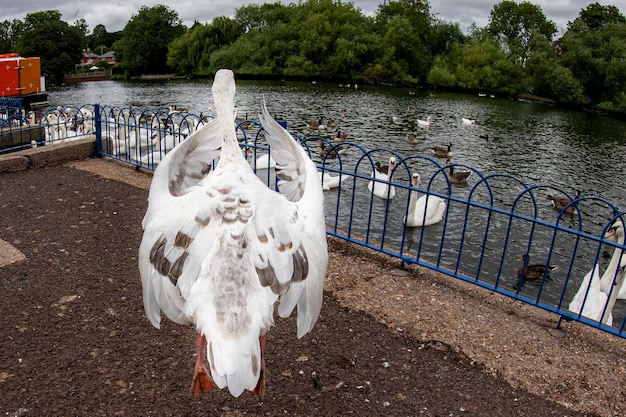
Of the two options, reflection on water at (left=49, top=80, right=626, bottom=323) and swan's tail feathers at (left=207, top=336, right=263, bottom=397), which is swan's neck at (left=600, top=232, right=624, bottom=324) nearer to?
reflection on water at (left=49, top=80, right=626, bottom=323)

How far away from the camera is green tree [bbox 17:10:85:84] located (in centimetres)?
6059

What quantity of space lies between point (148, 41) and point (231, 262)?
81.2m

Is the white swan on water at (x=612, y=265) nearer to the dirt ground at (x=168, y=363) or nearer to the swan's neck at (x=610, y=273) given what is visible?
the swan's neck at (x=610, y=273)

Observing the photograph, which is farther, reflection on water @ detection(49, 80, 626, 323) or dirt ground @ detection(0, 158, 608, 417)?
reflection on water @ detection(49, 80, 626, 323)

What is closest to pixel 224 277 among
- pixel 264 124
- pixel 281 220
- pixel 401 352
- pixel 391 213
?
pixel 281 220

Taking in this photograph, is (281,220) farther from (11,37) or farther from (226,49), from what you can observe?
(11,37)

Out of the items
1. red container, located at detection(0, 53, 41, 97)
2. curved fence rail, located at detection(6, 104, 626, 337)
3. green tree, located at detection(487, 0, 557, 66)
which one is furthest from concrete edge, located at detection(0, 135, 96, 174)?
green tree, located at detection(487, 0, 557, 66)

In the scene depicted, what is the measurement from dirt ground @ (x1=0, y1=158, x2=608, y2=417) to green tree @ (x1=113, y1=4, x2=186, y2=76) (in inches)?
3014

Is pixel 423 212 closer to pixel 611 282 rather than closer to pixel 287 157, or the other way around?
pixel 611 282

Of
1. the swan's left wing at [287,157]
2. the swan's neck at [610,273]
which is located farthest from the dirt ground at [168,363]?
the swan's neck at [610,273]

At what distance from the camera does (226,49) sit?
64.0 metres

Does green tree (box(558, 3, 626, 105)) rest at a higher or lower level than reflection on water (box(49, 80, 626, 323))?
higher

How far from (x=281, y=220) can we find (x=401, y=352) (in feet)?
5.81

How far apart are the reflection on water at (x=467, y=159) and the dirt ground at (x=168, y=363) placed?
5.54 ft
